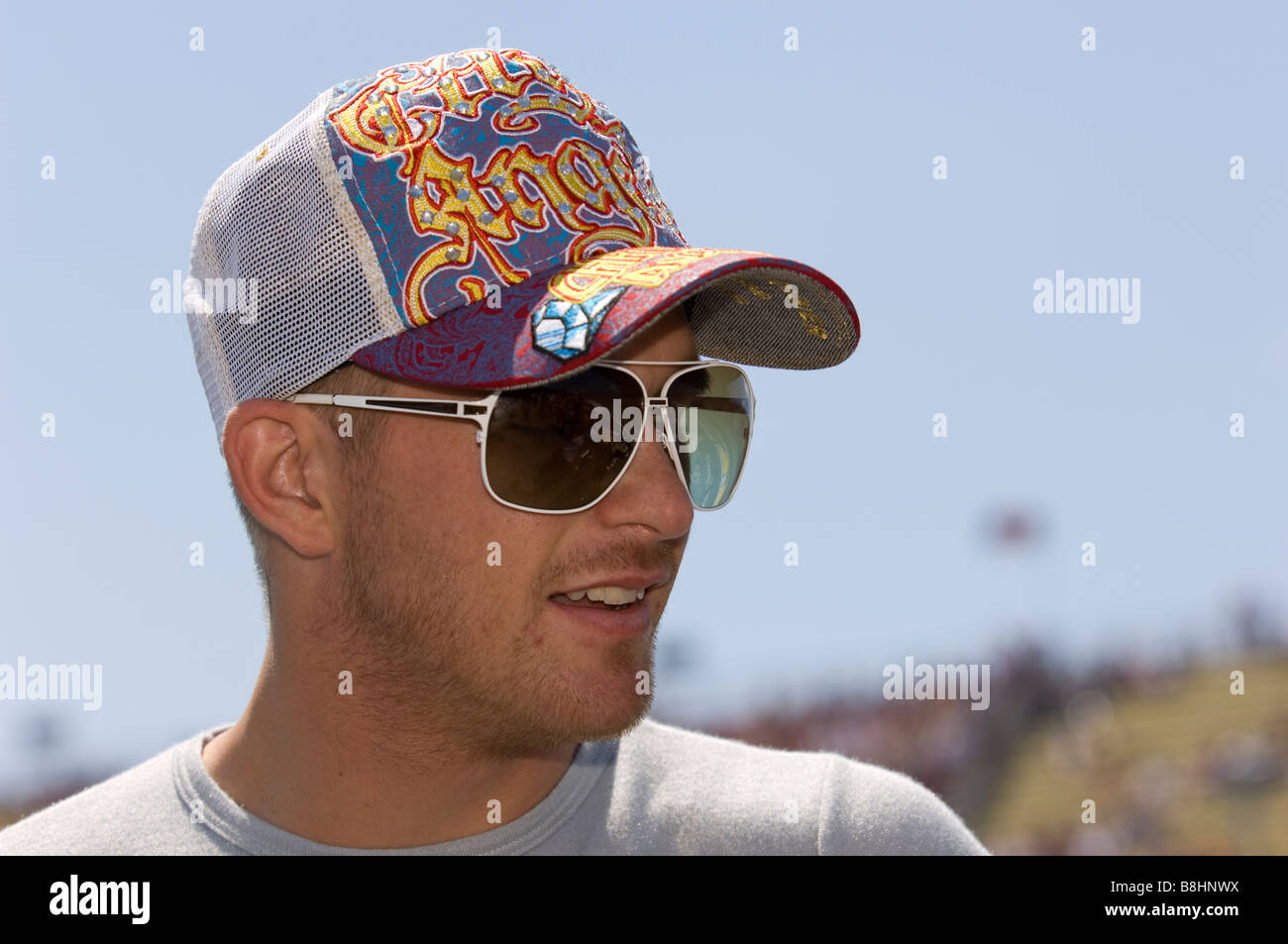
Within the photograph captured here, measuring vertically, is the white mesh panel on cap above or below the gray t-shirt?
above

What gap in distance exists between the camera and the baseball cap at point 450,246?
6.50 feet

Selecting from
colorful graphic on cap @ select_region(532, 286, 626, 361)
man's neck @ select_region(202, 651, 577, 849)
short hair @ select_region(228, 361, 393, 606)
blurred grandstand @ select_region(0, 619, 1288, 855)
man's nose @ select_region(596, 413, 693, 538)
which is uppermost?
colorful graphic on cap @ select_region(532, 286, 626, 361)

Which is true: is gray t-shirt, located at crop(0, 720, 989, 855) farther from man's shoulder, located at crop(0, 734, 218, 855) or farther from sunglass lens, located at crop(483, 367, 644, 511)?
sunglass lens, located at crop(483, 367, 644, 511)

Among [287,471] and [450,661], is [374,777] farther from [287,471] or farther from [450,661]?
[287,471]

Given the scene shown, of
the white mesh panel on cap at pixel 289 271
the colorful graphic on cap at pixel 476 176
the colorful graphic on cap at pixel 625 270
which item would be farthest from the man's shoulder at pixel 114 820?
the colorful graphic on cap at pixel 625 270

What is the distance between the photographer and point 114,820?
2320mm

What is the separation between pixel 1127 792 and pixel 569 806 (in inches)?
676

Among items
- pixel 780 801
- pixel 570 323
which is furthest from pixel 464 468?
pixel 780 801

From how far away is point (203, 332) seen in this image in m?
2.34

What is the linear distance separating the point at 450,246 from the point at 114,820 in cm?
122

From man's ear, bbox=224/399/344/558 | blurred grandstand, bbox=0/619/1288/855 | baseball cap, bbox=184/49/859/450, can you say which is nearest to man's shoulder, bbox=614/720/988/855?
man's ear, bbox=224/399/344/558

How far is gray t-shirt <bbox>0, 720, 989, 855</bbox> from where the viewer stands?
7.33 ft
